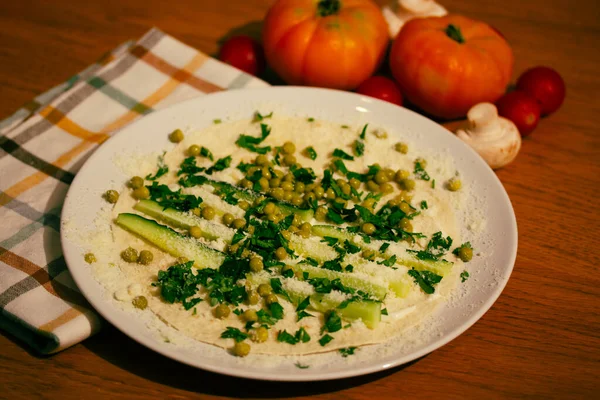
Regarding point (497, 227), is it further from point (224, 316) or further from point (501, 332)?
point (224, 316)

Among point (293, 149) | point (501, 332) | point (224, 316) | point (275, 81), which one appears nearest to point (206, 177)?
point (293, 149)

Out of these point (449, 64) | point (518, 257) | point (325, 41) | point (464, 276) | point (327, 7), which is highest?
point (327, 7)

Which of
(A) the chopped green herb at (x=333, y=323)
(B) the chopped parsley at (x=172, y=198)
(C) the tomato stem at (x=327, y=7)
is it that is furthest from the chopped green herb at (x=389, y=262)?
(C) the tomato stem at (x=327, y=7)

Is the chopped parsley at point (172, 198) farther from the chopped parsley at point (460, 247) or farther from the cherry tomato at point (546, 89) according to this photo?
the cherry tomato at point (546, 89)

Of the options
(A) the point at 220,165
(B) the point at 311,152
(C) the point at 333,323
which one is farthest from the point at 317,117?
(C) the point at 333,323

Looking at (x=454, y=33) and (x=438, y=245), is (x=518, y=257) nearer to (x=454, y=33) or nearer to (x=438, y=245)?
(x=438, y=245)
